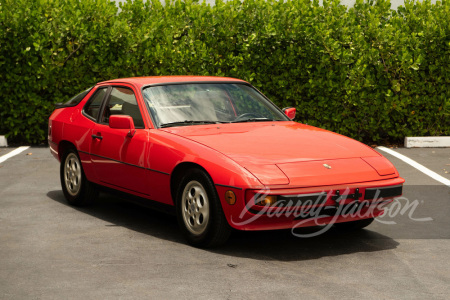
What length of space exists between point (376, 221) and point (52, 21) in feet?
26.2

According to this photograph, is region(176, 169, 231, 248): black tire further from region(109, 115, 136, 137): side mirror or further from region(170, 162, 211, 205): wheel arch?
region(109, 115, 136, 137): side mirror

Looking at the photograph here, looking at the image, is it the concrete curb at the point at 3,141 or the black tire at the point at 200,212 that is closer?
the black tire at the point at 200,212

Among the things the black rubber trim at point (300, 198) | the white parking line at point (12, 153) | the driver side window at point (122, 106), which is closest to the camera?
the black rubber trim at point (300, 198)

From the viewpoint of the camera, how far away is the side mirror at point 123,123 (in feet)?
26.0

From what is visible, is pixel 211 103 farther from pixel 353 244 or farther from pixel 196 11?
pixel 196 11

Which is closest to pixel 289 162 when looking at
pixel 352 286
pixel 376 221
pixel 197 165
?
pixel 197 165

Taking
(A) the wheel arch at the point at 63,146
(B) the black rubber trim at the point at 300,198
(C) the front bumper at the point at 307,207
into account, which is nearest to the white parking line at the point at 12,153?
(A) the wheel arch at the point at 63,146

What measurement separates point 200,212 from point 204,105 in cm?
155

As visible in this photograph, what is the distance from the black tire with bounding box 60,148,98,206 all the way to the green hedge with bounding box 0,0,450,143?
5089mm

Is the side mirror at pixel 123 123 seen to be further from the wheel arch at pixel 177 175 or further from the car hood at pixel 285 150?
the wheel arch at pixel 177 175

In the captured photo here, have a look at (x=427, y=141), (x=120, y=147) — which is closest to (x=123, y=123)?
(x=120, y=147)

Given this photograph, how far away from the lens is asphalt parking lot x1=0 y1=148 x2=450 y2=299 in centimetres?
578

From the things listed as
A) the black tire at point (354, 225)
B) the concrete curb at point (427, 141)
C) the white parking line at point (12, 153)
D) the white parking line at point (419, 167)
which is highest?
the black tire at point (354, 225)

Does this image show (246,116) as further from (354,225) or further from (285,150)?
(354,225)
